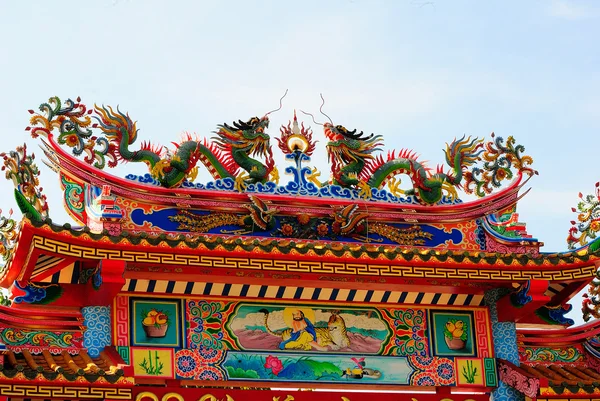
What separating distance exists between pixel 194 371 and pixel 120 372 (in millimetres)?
1269

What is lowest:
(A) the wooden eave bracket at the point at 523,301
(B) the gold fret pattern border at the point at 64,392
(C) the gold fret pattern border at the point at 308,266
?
(B) the gold fret pattern border at the point at 64,392

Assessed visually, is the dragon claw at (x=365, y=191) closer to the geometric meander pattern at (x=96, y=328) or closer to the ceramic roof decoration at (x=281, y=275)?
the ceramic roof decoration at (x=281, y=275)

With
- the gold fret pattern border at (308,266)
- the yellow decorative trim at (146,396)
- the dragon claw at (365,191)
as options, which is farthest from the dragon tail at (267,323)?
the dragon claw at (365,191)

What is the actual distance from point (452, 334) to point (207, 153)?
3.62m

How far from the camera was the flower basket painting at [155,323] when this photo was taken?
14.8 metres

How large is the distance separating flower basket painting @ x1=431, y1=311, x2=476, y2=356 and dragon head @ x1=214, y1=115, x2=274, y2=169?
2.75m

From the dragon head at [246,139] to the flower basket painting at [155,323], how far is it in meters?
2.18

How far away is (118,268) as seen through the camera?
14.3 m

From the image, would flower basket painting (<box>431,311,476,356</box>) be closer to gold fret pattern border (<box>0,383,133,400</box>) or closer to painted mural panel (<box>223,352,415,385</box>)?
painted mural panel (<box>223,352,415,385</box>)

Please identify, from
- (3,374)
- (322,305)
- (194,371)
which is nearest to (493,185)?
(322,305)

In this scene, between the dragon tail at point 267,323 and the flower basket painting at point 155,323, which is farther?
the dragon tail at point 267,323

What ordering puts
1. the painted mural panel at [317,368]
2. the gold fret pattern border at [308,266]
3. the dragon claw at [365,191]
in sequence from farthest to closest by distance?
1. the dragon claw at [365,191]
2. the painted mural panel at [317,368]
3. the gold fret pattern border at [308,266]

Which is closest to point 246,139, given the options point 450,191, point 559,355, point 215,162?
point 215,162

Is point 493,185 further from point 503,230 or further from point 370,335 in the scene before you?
point 370,335
